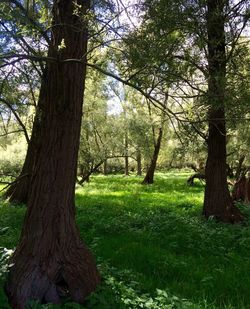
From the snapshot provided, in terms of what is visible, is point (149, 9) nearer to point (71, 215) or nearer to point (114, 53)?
point (114, 53)

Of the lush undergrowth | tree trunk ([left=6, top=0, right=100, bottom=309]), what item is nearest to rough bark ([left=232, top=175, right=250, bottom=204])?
the lush undergrowth

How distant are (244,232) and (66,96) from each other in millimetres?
5957

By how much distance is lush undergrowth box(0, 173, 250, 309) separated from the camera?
16.6 feet

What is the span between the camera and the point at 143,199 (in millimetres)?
15250

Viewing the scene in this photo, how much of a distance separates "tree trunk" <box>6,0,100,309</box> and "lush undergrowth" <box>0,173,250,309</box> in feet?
0.94

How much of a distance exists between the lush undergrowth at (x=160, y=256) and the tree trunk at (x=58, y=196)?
0.29 meters

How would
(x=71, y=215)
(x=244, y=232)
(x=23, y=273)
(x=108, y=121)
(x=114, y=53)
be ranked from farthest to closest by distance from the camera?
(x=108, y=121) → (x=244, y=232) → (x=114, y=53) → (x=71, y=215) → (x=23, y=273)

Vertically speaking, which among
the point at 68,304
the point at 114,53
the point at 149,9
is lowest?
the point at 68,304

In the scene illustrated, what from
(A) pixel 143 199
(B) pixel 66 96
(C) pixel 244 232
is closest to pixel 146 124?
(A) pixel 143 199

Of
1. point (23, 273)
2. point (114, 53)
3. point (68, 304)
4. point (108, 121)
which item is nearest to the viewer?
point (68, 304)

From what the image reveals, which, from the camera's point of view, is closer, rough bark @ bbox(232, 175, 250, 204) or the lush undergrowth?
the lush undergrowth

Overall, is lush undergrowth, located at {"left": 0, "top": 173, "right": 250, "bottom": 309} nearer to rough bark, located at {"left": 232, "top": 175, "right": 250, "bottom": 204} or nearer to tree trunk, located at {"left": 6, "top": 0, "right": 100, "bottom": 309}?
tree trunk, located at {"left": 6, "top": 0, "right": 100, "bottom": 309}

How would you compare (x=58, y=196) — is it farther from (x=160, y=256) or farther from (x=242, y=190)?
(x=242, y=190)

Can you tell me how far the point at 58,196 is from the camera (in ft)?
16.3
